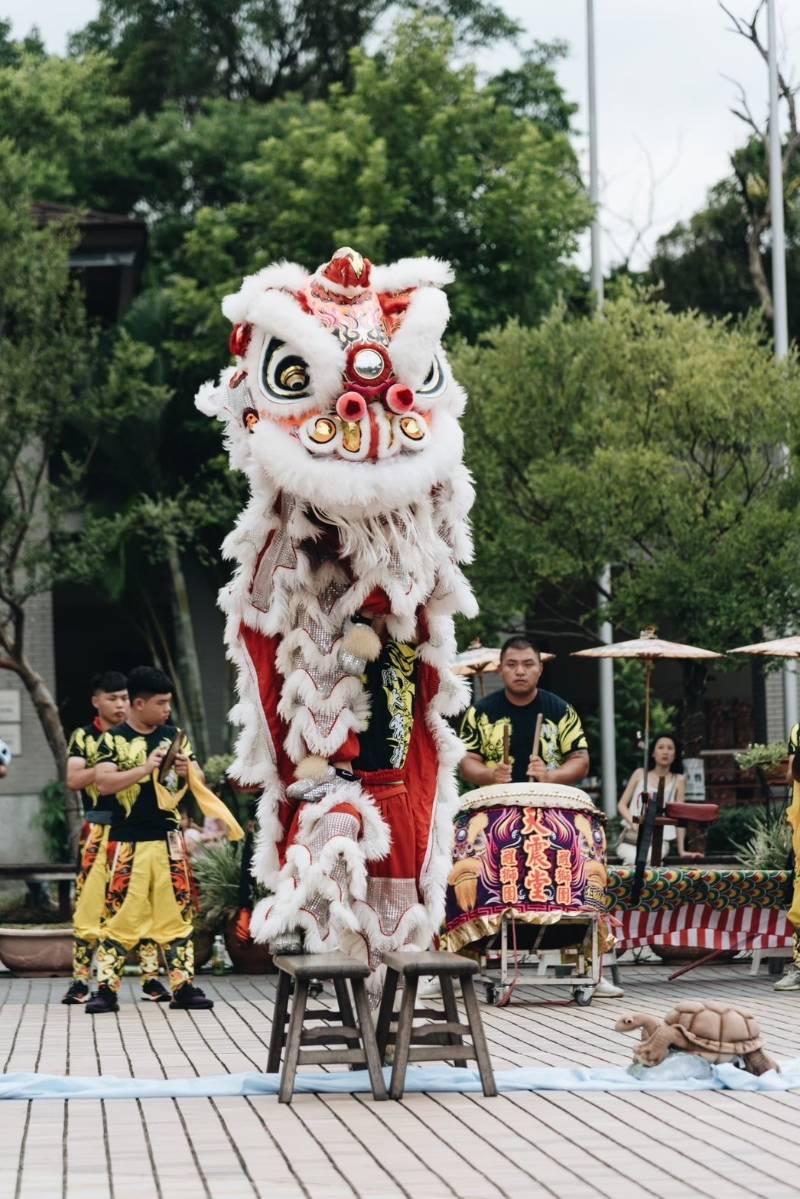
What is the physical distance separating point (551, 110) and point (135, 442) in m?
11.5

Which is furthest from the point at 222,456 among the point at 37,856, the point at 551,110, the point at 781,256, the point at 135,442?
the point at 551,110

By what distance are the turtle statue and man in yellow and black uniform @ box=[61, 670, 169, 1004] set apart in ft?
15.0

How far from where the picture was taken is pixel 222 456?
87.7 feet

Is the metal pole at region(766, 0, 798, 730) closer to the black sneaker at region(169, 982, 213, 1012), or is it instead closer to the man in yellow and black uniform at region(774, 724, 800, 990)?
the man in yellow and black uniform at region(774, 724, 800, 990)

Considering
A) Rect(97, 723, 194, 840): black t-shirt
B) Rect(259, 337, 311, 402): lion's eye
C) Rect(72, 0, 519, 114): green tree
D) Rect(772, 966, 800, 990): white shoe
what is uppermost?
Rect(72, 0, 519, 114): green tree

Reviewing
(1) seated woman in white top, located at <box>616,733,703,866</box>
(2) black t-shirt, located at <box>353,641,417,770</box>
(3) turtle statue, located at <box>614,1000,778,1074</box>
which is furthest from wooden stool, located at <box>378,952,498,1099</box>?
(1) seated woman in white top, located at <box>616,733,703,866</box>

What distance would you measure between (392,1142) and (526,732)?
5.79 metres

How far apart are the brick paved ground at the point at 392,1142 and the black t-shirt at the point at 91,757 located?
247 centimetres

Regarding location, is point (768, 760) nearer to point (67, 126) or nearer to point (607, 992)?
point (607, 992)

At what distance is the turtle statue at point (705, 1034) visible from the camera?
330 inches

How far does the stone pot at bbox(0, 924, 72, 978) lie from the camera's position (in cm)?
1518

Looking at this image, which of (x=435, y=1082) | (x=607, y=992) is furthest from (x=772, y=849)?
(x=435, y=1082)

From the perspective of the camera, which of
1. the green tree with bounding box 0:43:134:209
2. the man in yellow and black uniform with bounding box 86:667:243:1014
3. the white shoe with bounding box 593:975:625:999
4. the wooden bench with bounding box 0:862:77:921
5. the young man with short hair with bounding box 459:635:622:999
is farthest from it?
the green tree with bounding box 0:43:134:209

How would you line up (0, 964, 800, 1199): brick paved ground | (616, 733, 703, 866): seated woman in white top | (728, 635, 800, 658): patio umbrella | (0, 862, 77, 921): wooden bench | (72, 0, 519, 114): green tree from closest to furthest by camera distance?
(0, 964, 800, 1199): brick paved ground, (728, 635, 800, 658): patio umbrella, (0, 862, 77, 921): wooden bench, (616, 733, 703, 866): seated woman in white top, (72, 0, 519, 114): green tree
